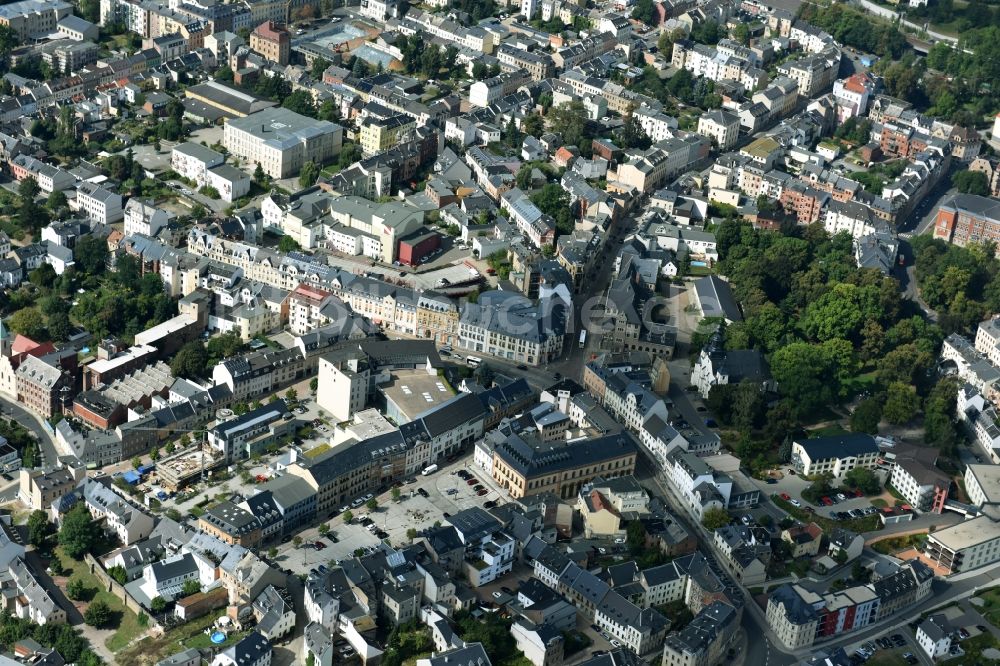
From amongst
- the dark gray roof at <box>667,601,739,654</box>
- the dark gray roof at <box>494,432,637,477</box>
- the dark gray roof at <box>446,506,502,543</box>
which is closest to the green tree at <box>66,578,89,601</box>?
the dark gray roof at <box>446,506,502,543</box>

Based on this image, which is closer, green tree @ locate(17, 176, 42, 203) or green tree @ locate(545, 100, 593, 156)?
green tree @ locate(17, 176, 42, 203)

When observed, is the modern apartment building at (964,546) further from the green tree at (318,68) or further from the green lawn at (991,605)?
the green tree at (318,68)

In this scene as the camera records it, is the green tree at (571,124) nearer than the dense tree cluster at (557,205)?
No

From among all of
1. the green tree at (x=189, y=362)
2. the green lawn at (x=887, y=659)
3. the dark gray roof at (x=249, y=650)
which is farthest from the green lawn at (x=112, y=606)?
the green lawn at (x=887, y=659)

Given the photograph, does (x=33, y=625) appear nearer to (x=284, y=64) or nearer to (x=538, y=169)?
(x=538, y=169)

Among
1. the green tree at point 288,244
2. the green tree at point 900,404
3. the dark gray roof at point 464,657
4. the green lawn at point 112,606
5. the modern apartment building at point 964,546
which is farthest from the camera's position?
the green tree at point 288,244

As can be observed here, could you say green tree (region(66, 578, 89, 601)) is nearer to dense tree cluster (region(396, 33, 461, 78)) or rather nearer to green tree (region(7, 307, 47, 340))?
green tree (region(7, 307, 47, 340))

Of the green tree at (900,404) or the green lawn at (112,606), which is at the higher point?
the green tree at (900,404)
